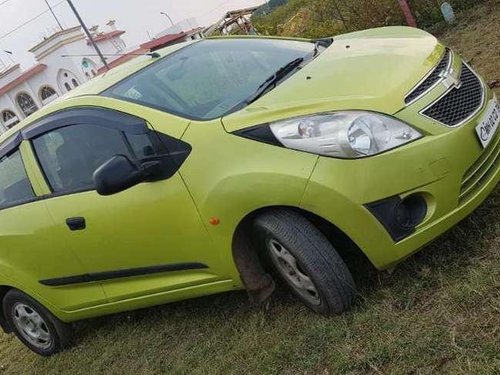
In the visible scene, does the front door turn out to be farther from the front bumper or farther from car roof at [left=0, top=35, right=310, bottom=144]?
the front bumper

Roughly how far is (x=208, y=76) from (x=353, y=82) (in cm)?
101

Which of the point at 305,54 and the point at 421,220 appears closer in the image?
the point at 421,220

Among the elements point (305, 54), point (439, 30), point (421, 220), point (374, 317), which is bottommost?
point (439, 30)

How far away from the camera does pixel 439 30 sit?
9078mm

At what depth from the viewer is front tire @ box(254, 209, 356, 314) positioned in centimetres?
300

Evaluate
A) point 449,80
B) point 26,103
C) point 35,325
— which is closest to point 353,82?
point 449,80

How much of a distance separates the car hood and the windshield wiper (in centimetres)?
A: 9

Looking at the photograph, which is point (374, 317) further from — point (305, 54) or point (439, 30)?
point (439, 30)

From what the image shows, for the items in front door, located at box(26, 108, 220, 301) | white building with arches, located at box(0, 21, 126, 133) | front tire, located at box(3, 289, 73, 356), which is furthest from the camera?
white building with arches, located at box(0, 21, 126, 133)

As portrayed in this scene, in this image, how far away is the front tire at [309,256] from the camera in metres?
Result: 3.00

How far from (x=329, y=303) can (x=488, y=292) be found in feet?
2.48

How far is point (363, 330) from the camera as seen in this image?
9.75 feet

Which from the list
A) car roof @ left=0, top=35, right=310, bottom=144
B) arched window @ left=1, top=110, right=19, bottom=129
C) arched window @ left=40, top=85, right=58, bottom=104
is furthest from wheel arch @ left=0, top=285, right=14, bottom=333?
arched window @ left=1, top=110, right=19, bottom=129

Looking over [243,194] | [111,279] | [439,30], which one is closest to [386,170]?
[243,194]
